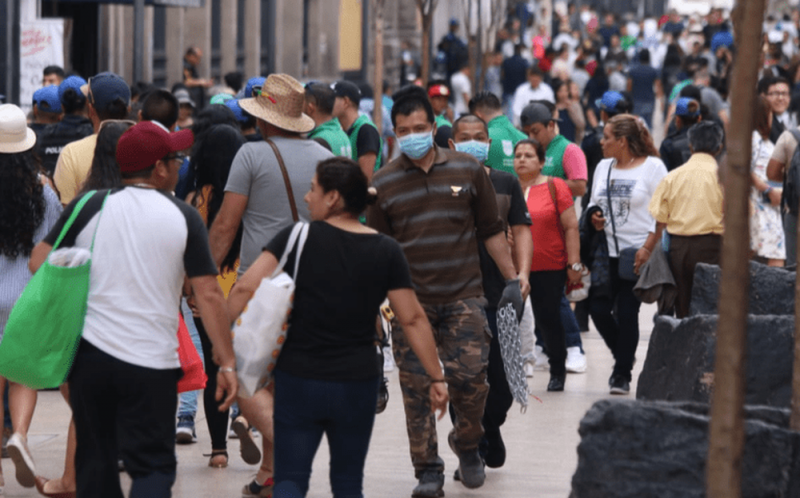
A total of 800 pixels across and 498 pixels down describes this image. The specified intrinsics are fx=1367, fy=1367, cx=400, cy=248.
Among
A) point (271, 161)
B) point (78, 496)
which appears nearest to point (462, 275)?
point (271, 161)

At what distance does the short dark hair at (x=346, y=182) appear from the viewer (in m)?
4.80

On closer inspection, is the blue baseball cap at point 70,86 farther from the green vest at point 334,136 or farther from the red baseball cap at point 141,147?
the red baseball cap at point 141,147

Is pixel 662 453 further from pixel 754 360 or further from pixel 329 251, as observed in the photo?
pixel 754 360

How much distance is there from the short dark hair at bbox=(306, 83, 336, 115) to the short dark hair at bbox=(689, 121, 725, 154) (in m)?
2.27

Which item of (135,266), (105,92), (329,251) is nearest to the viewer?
(135,266)

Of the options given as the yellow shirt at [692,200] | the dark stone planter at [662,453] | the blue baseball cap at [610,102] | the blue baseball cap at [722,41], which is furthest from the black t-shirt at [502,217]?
the blue baseball cap at [722,41]

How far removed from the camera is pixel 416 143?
6055 mm

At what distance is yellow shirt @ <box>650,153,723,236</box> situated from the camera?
8.16m

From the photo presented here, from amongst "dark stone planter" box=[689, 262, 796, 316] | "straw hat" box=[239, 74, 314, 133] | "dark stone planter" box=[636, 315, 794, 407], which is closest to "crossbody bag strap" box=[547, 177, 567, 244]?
"dark stone planter" box=[689, 262, 796, 316]

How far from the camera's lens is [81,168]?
23.3 feet

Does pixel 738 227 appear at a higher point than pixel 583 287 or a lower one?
higher

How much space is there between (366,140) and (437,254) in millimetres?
3386

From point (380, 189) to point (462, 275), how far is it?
537 millimetres

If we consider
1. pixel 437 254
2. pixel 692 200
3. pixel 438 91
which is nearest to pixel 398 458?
pixel 437 254
